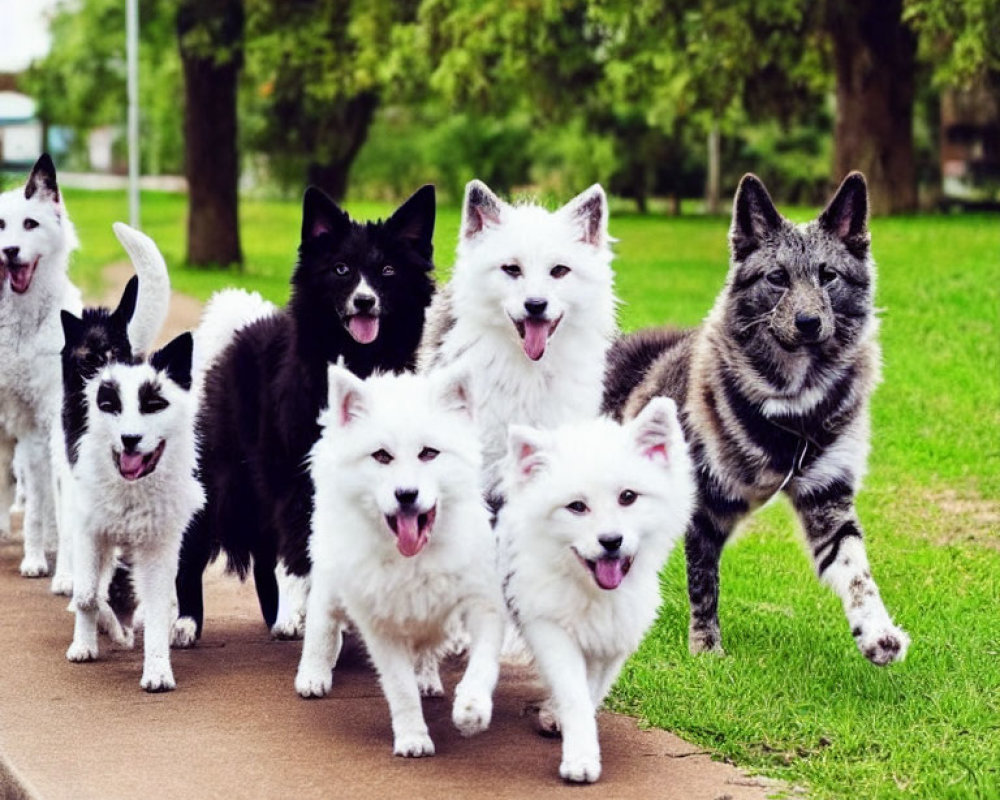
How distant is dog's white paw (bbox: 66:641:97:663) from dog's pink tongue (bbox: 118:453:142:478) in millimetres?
888

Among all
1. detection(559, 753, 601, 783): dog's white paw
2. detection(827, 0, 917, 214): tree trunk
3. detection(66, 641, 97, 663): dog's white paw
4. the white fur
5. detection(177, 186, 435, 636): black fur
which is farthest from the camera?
detection(827, 0, 917, 214): tree trunk

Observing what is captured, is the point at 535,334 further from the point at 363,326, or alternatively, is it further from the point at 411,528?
the point at 411,528

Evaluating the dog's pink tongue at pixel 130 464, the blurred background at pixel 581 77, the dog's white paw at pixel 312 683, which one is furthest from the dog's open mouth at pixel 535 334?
the blurred background at pixel 581 77

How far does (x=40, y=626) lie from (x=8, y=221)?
2246 millimetres

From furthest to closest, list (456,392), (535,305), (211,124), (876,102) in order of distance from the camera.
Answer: (876,102), (211,124), (535,305), (456,392)

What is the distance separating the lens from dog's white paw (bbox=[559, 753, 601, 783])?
556 centimetres

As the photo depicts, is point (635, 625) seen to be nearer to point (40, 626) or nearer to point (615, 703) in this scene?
point (615, 703)

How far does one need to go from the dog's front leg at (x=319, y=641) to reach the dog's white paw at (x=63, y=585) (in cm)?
217

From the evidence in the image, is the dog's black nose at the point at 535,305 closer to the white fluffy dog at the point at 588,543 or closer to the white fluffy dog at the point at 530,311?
the white fluffy dog at the point at 530,311

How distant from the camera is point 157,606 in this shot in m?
6.96

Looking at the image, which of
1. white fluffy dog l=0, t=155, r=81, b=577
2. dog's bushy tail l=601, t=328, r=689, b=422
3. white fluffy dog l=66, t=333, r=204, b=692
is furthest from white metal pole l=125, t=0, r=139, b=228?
white fluffy dog l=66, t=333, r=204, b=692

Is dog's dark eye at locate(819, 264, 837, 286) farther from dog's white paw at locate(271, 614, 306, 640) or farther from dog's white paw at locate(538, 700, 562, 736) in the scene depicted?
dog's white paw at locate(271, 614, 306, 640)

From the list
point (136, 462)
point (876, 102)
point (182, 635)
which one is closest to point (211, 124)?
point (876, 102)

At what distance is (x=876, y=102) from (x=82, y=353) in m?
21.9
